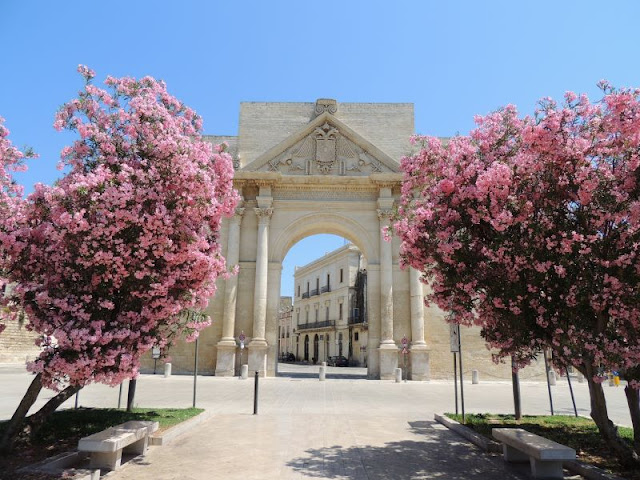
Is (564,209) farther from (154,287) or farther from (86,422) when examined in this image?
(86,422)

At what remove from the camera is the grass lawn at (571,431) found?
19.2ft

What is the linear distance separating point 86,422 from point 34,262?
327 cm

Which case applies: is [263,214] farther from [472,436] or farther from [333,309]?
[333,309]

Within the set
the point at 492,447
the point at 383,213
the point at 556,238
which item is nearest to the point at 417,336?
the point at 383,213

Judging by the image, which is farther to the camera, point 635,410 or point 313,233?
point 313,233

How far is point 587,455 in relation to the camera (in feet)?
20.4

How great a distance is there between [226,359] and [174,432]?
47.4 ft

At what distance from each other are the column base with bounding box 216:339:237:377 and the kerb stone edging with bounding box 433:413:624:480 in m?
13.3

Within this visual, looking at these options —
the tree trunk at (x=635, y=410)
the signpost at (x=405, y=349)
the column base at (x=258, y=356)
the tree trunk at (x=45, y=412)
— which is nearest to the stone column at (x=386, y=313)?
the signpost at (x=405, y=349)

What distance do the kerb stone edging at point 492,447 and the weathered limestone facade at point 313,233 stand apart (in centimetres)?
1264

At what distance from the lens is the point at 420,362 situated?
21312 mm

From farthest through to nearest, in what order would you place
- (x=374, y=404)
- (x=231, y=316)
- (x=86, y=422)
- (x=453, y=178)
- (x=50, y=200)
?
(x=231, y=316) < (x=374, y=404) < (x=86, y=422) < (x=453, y=178) < (x=50, y=200)

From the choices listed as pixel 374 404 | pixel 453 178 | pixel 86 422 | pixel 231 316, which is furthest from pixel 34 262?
pixel 231 316

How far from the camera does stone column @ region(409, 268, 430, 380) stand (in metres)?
21.2
